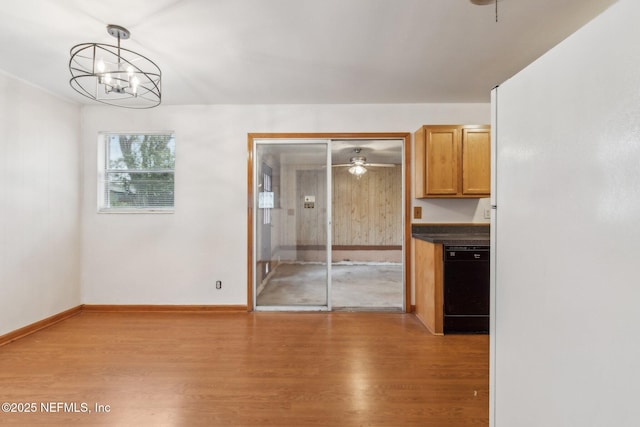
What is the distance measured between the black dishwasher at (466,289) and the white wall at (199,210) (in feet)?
2.59

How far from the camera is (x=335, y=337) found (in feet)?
9.29

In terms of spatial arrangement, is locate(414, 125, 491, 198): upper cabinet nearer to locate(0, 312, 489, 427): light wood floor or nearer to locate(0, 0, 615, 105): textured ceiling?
locate(0, 0, 615, 105): textured ceiling

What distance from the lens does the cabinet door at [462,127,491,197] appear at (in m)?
3.24

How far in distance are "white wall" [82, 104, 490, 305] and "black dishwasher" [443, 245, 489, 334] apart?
788 mm

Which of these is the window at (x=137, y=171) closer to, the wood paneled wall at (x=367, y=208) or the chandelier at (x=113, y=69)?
the chandelier at (x=113, y=69)

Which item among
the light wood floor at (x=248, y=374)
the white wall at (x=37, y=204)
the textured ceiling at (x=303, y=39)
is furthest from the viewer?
the white wall at (x=37, y=204)

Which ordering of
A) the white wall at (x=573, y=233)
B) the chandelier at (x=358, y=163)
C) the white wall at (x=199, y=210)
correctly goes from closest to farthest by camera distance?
the white wall at (x=573, y=233)
the white wall at (x=199, y=210)
the chandelier at (x=358, y=163)

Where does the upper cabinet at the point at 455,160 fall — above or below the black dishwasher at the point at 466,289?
above

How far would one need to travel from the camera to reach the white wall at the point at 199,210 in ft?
11.8

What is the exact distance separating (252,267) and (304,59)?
7.90 ft

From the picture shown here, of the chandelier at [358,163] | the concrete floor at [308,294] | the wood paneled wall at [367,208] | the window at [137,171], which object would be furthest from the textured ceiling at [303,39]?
the wood paneled wall at [367,208]

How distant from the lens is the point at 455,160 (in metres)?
3.27

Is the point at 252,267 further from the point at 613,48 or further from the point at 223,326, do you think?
the point at 613,48

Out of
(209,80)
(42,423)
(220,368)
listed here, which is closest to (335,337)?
(220,368)
